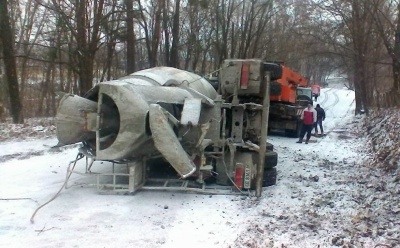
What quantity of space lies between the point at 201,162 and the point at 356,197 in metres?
2.63

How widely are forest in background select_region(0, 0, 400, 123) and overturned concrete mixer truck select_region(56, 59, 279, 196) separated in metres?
9.12

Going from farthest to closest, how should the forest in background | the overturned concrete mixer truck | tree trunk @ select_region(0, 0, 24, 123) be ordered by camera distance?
the forest in background < tree trunk @ select_region(0, 0, 24, 123) < the overturned concrete mixer truck

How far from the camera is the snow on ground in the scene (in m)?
5.93

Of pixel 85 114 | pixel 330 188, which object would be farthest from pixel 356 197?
pixel 85 114

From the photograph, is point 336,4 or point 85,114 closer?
point 85,114

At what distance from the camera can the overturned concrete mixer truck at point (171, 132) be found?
24.4 ft

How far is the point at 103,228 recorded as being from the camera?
20.7 ft

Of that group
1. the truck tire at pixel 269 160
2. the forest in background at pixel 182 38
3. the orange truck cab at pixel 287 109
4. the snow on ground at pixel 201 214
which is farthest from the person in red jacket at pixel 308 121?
the truck tire at pixel 269 160

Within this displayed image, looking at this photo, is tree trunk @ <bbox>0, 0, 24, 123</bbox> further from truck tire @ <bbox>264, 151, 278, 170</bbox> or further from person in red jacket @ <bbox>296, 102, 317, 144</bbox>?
truck tire @ <bbox>264, 151, 278, 170</bbox>

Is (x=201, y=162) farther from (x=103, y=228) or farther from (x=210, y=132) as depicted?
(x=103, y=228)

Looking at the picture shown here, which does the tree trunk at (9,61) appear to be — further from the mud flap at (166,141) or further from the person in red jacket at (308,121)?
the mud flap at (166,141)

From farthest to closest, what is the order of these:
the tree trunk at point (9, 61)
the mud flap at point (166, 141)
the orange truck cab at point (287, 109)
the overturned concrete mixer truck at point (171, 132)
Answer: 1. the tree trunk at point (9, 61)
2. the orange truck cab at point (287, 109)
3. the overturned concrete mixer truck at point (171, 132)
4. the mud flap at point (166, 141)

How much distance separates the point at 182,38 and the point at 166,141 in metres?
27.9

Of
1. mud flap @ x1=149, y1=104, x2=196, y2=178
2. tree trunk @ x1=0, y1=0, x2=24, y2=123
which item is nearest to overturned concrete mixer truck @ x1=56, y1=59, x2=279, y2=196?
mud flap @ x1=149, y1=104, x2=196, y2=178
